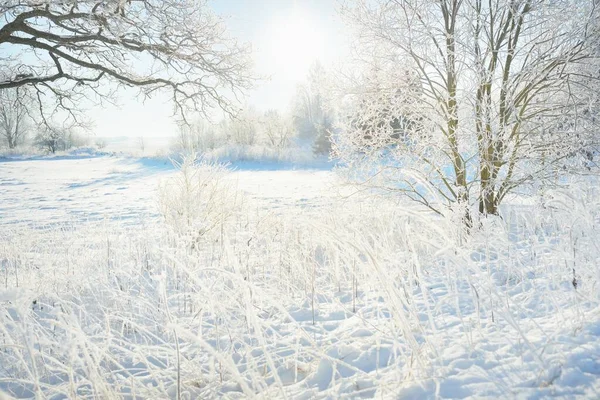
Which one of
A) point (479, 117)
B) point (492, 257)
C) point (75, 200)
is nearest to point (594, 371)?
point (492, 257)

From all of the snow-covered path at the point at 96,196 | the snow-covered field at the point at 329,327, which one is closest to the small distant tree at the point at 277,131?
the snow-covered path at the point at 96,196

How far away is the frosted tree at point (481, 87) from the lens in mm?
4129

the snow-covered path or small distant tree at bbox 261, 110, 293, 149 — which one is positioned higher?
small distant tree at bbox 261, 110, 293, 149

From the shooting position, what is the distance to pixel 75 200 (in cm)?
1253

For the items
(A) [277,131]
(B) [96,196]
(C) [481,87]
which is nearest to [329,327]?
(C) [481,87]

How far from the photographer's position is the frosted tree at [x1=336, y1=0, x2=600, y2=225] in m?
4.13

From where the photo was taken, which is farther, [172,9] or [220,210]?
[172,9]

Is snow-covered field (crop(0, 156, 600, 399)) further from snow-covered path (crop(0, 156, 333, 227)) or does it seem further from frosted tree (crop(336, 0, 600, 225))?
snow-covered path (crop(0, 156, 333, 227))

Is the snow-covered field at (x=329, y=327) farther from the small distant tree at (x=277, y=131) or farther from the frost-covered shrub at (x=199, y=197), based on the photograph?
the small distant tree at (x=277, y=131)

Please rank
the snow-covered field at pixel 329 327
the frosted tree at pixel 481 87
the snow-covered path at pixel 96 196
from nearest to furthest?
the snow-covered field at pixel 329 327 < the frosted tree at pixel 481 87 < the snow-covered path at pixel 96 196

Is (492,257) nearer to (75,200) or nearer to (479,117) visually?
(479,117)

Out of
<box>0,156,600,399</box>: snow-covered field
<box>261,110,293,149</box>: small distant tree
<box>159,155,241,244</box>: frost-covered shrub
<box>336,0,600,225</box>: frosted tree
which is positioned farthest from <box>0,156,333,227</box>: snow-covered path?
<box>261,110,293,149</box>: small distant tree

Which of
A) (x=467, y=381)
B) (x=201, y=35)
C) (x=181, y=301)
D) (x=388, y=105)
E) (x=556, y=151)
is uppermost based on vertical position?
(x=201, y=35)

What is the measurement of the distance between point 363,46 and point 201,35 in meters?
4.06
